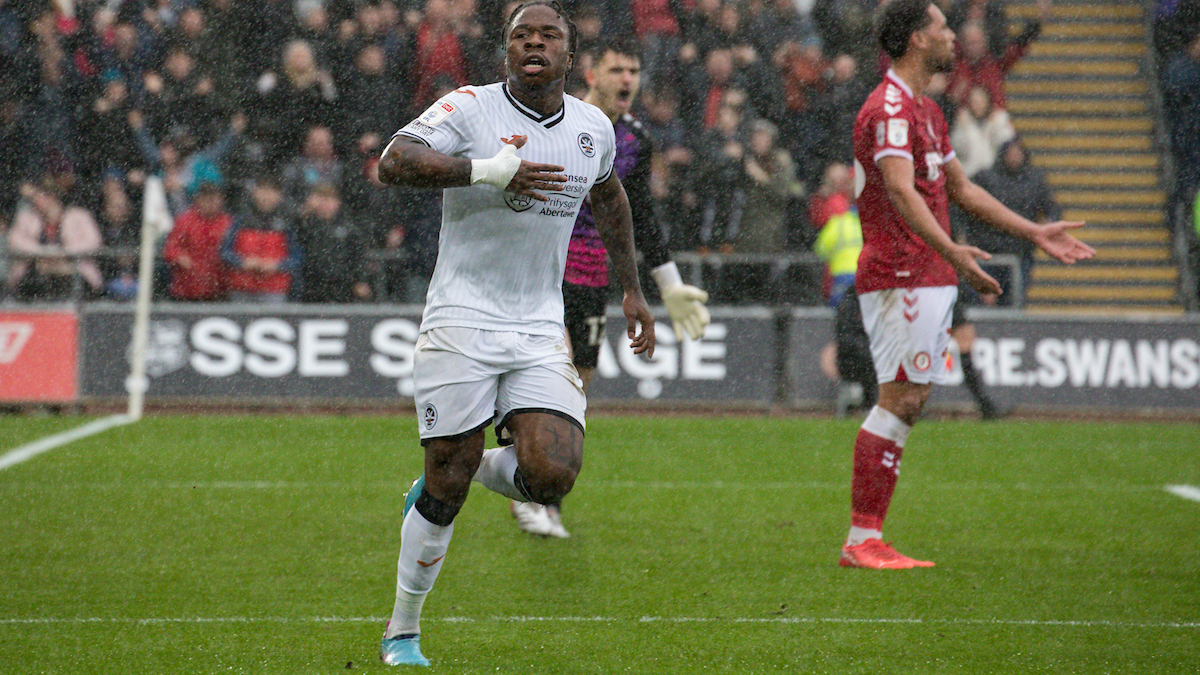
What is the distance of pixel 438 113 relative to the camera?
4.36 meters

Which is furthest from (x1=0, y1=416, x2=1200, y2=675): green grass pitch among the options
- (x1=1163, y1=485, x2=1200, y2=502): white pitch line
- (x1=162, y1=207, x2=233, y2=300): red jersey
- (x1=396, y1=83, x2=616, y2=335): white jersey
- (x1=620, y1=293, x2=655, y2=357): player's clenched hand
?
(x1=162, y1=207, x2=233, y2=300): red jersey

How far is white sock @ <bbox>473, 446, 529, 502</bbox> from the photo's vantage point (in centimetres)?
448

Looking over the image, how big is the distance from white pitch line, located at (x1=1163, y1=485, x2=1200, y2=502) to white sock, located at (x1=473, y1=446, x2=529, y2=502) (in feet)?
16.8

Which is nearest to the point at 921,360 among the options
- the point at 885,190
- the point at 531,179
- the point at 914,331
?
the point at 914,331

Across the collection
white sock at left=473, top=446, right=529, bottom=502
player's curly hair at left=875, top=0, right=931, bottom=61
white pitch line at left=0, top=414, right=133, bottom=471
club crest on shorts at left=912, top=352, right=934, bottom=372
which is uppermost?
player's curly hair at left=875, top=0, right=931, bottom=61

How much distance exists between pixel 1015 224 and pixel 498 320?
2.56 m

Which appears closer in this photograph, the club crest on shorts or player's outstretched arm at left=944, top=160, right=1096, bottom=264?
player's outstretched arm at left=944, top=160, right=1096, bottom=264

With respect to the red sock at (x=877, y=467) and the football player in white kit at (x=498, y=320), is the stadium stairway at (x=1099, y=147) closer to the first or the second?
the red sock at (x=877, y=467)

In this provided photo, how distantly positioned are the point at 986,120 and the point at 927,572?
9.75 metres

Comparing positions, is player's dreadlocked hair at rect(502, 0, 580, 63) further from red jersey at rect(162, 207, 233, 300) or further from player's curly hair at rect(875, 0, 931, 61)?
red jersey at rect(162, 207, 233, 300)

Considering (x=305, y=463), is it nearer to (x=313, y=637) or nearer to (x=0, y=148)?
(x=313, y=637)

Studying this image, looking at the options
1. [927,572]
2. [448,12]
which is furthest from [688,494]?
[448,12]

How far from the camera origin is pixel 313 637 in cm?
477

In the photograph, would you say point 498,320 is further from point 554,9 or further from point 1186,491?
point 1186,491
